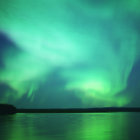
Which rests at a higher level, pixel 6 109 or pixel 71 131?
pixel 6 109

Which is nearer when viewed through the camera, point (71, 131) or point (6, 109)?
point (71, 131)

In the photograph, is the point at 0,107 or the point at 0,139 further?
the point at 0,107

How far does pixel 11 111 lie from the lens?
170 meters

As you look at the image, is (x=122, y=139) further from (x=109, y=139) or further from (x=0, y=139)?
(x=0, y=139)

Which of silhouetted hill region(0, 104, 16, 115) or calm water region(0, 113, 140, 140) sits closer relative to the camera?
calm water region(0, 113, 140, 140)

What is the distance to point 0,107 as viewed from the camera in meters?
165

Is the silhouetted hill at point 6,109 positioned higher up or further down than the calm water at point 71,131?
higher up

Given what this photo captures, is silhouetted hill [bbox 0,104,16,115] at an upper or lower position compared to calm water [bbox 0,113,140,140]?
upper

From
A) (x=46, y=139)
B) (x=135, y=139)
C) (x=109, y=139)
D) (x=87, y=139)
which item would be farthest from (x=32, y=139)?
(x=135, y=139)

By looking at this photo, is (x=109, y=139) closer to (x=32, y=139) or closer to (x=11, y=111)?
(x=32, y=139)

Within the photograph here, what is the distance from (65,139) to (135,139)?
716 centimetres

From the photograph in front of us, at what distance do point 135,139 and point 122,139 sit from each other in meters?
1.33

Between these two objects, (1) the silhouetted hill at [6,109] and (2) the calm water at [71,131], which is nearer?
(2) the calm water at [71,131]

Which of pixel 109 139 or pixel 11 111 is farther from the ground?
pixel 11 111
